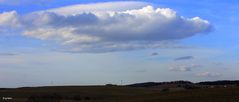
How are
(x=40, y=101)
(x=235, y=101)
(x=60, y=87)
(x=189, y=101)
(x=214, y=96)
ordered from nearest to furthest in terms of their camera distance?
(x=235, y=101), (x=189, y=101), (x=214, y=96), (x=40, y=101), (x=60, y=87)

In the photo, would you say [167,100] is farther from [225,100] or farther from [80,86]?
[80,86]

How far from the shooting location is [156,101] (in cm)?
6625

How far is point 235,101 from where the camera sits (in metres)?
55.4

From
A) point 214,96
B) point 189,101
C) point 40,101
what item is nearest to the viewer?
point 189,101

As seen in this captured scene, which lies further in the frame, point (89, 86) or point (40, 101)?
point (89, 86)

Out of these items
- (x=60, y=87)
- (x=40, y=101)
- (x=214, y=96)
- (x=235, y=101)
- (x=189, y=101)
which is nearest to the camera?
(x=235, y=101)

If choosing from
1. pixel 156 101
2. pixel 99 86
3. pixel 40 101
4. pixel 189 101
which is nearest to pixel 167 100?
pixel 156 101

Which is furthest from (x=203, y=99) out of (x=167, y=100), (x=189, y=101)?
(x=167, y=100)

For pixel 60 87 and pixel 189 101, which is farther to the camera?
pixel 60 87

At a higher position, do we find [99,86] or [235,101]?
[99,86]

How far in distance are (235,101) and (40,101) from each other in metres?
44.9

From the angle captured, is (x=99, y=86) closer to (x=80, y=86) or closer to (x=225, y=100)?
(x=80, y=86)

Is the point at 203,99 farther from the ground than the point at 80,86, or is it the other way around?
the point at 80,86

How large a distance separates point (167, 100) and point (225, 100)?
32.6ft
